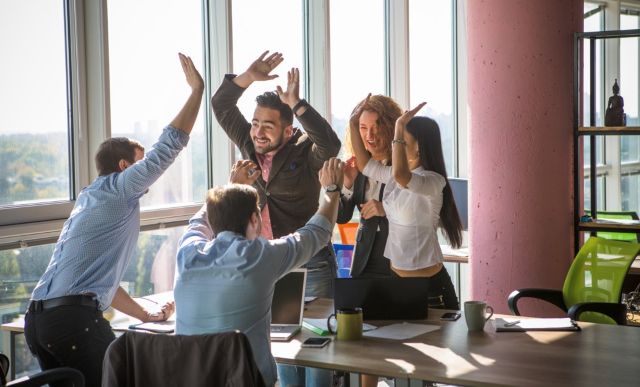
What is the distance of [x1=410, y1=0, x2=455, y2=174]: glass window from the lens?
7555 mm

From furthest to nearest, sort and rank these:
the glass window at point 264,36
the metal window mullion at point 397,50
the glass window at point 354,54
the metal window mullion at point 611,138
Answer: the metal window mullion at point 611,138 → the metal window mullion at point 397,50 → the glass window at point 354,54 → the glass window at point 264,36

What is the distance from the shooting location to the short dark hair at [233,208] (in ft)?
9.53

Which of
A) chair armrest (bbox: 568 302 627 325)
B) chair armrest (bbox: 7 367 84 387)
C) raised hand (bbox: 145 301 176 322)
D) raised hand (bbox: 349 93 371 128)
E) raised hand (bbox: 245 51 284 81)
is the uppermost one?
raised hand (bbox: 245 51 284 81)

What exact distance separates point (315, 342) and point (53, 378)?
3.17ft

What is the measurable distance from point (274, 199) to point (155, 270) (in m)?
1.06

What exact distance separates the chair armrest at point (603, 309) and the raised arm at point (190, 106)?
2147 millimetres

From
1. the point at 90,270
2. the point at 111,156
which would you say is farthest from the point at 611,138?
the point at 90,270

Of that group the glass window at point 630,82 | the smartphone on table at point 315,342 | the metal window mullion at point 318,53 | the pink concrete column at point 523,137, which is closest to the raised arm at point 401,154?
the smartphone on table at point 315,342

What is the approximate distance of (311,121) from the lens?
13.8 ft

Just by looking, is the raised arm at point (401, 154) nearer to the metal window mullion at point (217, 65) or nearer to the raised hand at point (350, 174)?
the raised hand at point (350, 174)

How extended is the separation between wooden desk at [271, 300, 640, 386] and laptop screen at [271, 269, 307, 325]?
0.10 metres

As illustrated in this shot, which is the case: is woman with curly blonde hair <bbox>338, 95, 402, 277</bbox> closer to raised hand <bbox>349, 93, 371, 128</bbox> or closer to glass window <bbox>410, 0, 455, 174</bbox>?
raised hand <bbox>349, 93, 371, 128</bbox>

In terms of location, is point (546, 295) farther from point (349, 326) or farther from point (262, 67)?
point (262, 67)

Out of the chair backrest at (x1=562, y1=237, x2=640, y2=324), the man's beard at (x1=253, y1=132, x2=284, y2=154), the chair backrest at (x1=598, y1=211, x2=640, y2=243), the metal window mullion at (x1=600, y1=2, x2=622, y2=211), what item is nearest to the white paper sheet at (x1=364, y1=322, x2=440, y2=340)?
the man's beard at (x1=253, y1=132, x2=284, y2=154)
